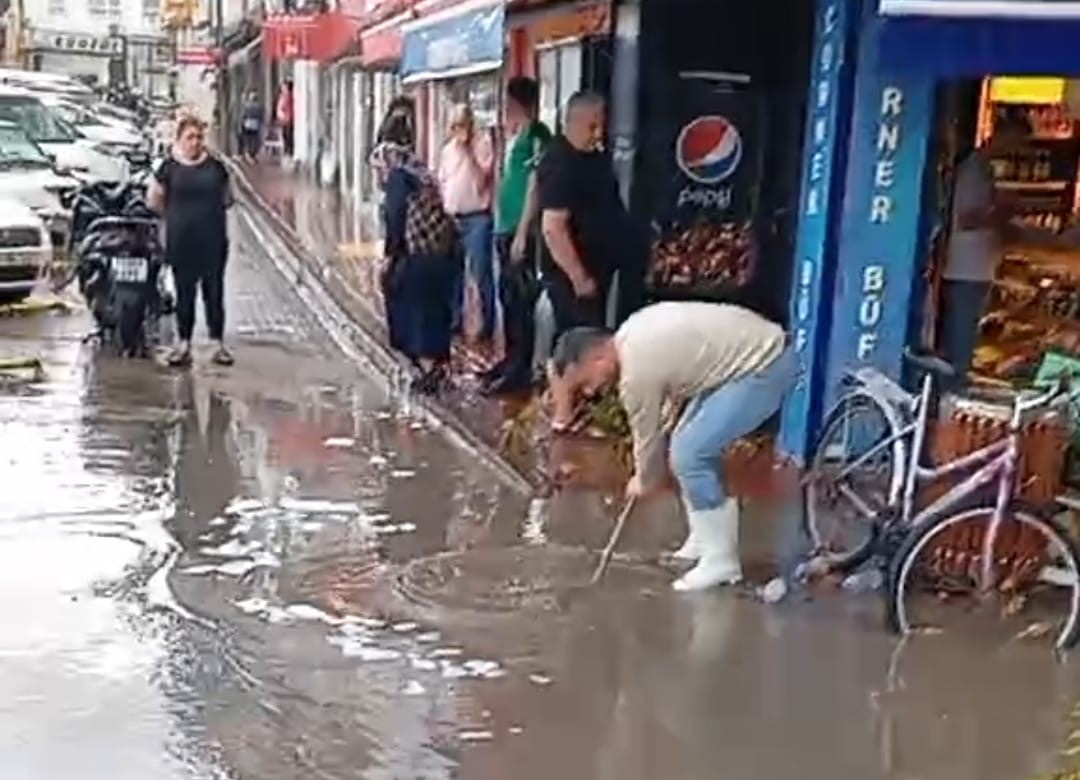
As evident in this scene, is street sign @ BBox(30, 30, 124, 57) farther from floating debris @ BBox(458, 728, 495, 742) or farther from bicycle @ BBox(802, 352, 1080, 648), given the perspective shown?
floating debris @ BBox(458, 728, 495, 742)

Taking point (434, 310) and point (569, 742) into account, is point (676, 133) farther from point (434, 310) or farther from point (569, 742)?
point (569, 742)

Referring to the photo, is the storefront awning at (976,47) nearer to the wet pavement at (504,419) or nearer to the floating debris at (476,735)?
the wet pavement at (504,419)

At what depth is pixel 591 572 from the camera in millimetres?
8836

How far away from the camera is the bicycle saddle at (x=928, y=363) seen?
9133 millimetres

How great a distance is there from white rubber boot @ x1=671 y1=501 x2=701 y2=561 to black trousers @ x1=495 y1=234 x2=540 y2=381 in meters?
4.30

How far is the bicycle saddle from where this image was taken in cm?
913

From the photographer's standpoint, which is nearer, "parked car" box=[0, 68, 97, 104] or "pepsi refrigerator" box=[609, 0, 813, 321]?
"pepsi refrigerator" box=[609, 0, 813, 321]

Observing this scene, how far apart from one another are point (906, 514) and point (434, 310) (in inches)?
237

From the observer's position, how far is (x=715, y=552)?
8609 mm

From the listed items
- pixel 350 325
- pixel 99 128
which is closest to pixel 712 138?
pixel 350 325

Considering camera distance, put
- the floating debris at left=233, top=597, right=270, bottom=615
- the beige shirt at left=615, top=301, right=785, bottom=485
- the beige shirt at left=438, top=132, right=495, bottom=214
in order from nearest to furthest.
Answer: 1. the beige shirt at left=615, top=301, right=785, bottom=485
2. the floating debris at left=233, top=597, right=270, bottom=615
3. the beige shirt at left=438, top=132, right=495, bottom=214

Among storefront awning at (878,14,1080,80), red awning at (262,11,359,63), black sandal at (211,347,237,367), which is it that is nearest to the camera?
storefront awning at (878,14,1080,80)

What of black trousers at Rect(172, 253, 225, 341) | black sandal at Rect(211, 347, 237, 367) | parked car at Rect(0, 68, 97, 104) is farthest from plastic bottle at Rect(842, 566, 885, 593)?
parked car at Rect(0, 68, 97, 104)

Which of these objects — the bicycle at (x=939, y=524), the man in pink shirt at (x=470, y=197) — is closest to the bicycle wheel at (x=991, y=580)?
the bicycle at (x=939, y=524)
